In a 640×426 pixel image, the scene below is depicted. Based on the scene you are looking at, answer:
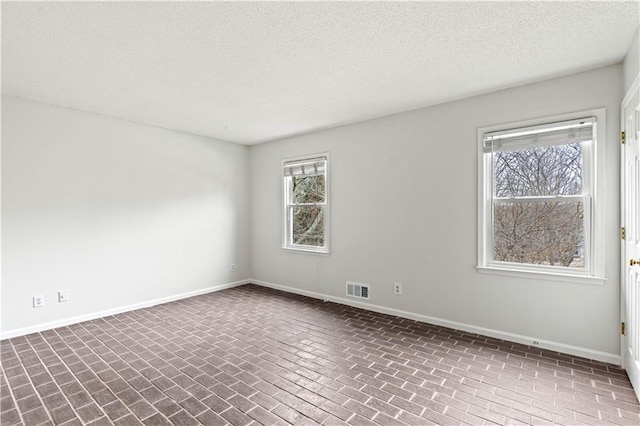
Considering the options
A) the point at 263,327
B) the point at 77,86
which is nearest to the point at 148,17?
the point at 77,86

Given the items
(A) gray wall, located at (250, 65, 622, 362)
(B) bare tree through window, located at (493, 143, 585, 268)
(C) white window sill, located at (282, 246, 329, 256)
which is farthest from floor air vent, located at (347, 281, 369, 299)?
(B) bare tree through window, located at (493, 143, 585, 268)

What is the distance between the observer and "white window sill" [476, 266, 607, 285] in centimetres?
280

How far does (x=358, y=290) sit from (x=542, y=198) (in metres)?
2.40

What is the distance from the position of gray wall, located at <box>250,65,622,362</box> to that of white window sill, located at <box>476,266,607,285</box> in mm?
45

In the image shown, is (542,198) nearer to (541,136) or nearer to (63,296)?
(541,136)

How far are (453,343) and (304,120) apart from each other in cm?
316

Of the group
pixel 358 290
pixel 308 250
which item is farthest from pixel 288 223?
pixel 358 290

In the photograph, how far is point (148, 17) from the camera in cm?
206

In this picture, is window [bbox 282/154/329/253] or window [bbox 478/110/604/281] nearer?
window [bbox 478/110/604/281]

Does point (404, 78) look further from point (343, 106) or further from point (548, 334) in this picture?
point (548, 334)

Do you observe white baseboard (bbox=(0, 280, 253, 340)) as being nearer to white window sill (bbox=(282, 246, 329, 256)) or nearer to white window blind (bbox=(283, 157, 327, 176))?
white window sill (bbox=(282, 246, 329, 256))

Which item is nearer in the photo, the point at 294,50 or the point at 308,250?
the point at 294,50

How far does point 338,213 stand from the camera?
15.2 feet

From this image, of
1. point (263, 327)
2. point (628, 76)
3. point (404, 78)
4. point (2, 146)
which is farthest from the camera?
point (263, 327)
